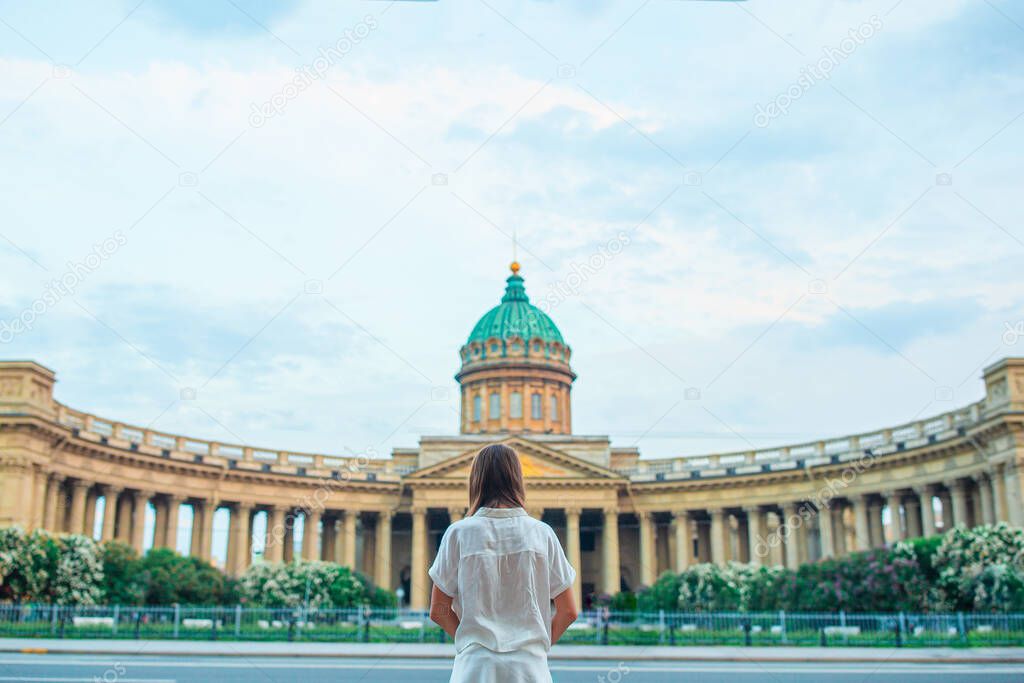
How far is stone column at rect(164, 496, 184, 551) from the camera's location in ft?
216

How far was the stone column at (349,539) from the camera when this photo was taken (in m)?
74.6

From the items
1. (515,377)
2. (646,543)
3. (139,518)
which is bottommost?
(646,543)

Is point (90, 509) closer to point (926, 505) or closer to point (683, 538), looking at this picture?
point (683, 538)

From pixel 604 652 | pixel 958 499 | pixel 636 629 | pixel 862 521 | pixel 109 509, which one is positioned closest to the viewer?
pixel 604 652

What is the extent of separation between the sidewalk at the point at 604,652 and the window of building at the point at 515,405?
54.3 metres

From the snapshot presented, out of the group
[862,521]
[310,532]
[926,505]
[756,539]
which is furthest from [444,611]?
[310,532]

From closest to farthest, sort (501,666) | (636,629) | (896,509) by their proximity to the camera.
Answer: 1. (501,666)
2. (636,629)
3. (896,509)

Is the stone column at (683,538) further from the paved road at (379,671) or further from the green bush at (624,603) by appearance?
the paved road at (379,671)

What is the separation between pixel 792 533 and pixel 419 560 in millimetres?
27450

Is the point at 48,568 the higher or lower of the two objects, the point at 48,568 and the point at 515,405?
the lower

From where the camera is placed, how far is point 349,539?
2943 inches

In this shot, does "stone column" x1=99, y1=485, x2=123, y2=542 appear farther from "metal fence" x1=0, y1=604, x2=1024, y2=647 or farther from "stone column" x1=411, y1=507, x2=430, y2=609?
"stone column" x1=411, y1=507, x2=430, y2=609

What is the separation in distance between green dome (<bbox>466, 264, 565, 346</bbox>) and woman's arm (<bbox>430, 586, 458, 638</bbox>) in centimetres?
Result: 8263

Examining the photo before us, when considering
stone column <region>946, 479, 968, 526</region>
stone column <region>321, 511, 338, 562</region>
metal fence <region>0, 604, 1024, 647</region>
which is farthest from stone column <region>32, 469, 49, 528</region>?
stone column <region>946, 479, 968, 526</region>
